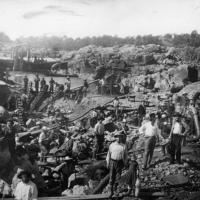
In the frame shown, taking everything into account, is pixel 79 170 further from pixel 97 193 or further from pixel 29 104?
pixel 29 104

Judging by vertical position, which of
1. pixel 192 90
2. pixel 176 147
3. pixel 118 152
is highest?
pixel 192 90

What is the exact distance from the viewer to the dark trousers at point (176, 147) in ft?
32.0

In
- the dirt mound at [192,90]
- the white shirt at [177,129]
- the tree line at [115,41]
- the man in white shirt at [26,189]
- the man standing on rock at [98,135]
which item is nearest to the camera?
the man in white shirt at [26,189]

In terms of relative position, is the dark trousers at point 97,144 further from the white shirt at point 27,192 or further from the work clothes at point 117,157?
the white shirt at point 27,192

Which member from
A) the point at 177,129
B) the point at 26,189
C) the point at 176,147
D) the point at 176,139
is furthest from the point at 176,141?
the point at 26,189

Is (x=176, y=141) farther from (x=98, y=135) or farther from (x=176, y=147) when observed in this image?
(x=98, y=135)

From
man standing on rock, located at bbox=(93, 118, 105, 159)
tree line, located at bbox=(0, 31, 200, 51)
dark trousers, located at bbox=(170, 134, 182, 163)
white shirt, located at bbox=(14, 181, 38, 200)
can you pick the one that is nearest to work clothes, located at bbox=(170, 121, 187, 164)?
dark trousers, located at bbox=(170, 134, 182, 163)

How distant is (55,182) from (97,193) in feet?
6.11

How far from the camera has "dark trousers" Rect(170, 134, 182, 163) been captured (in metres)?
9.76

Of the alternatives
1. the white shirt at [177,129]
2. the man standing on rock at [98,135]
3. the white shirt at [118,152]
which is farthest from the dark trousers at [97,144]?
the white shirt at [118,152]

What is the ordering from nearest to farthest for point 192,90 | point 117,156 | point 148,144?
point 117,156
point 148,144
point 192,90

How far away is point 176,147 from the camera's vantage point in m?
9.73

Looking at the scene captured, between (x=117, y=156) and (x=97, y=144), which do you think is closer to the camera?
(x=117, y=156)

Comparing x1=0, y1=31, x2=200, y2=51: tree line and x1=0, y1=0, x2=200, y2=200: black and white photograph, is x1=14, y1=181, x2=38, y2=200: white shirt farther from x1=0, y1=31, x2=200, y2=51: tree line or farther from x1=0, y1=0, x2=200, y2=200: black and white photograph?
x1=0, y1=31, x2=200, y2=51: tree line
